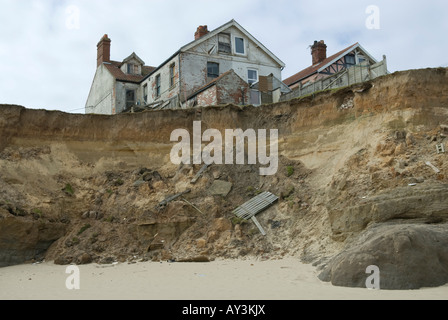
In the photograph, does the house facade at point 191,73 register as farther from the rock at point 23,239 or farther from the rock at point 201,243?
the rock at point 23,239

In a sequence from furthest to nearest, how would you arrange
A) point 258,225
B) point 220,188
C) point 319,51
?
point 319,51
point 220,188
point 258,225

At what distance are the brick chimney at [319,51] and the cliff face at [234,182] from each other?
14.1 metres

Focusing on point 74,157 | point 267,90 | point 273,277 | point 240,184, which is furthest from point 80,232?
point 267,90

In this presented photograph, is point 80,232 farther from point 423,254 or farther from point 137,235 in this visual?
point 423,254

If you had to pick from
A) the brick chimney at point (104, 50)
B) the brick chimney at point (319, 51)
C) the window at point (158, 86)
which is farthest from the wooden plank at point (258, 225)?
the brick chimney at point (104, 50)

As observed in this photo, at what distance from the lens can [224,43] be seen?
100.0ft

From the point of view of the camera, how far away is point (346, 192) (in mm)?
15375

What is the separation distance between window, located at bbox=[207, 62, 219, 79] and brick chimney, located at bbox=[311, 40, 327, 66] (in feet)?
26.4

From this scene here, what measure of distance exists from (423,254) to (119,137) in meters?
15.6

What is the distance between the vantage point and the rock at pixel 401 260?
9.84m

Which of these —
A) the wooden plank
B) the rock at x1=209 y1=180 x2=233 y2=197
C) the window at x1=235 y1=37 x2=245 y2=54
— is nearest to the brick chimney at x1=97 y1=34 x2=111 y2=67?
the window at x1=235 y1=37 x2=245 y2=54

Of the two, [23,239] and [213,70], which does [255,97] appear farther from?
[23,239]

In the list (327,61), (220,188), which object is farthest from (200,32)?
(220,188)

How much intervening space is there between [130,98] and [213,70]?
654cm
